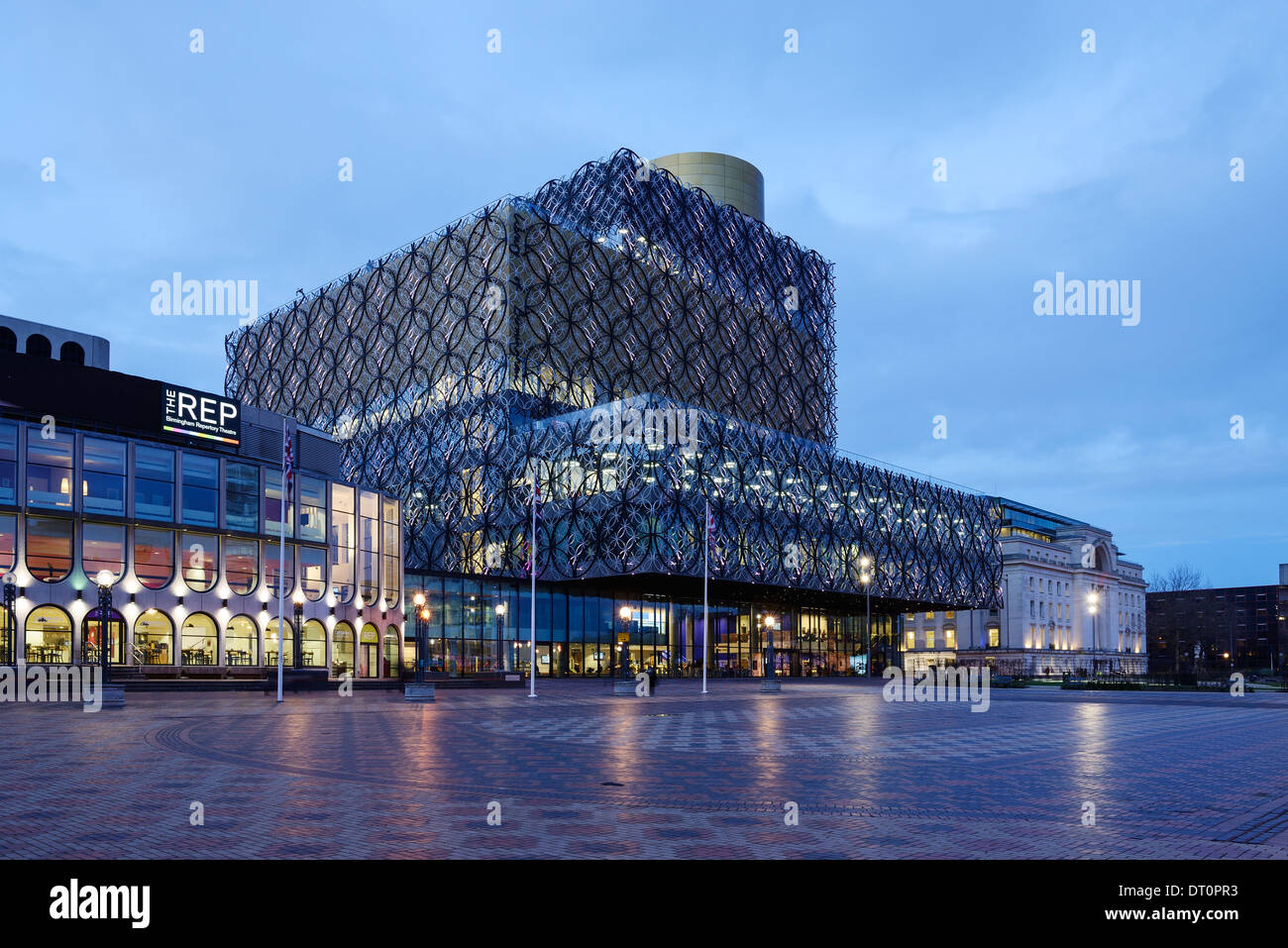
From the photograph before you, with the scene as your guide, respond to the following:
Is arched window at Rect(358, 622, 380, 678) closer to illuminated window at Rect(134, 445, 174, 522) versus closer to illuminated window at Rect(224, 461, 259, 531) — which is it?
illuminated window at Rect(224, 461, 259, 531)

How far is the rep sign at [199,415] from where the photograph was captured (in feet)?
222

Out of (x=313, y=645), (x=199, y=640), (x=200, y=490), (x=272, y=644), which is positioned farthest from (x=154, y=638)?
(x=313, y=645)

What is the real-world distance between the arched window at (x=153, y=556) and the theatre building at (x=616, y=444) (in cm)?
2340

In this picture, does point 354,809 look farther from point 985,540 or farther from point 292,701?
point 985,540

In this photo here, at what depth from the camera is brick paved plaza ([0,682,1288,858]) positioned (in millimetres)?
11516

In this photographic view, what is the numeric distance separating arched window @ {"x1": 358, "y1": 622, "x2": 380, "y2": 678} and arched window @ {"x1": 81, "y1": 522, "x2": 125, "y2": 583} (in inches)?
799

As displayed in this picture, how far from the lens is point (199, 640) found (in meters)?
64.6

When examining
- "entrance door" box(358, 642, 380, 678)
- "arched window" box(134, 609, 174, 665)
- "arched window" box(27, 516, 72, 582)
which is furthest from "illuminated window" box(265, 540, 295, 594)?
"arched window" box(27, 516, 72, 582)

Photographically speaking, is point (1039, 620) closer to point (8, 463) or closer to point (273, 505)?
point (273, 505)

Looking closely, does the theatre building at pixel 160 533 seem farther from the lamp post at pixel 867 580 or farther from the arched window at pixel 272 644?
the lamp post at pixel 867 580

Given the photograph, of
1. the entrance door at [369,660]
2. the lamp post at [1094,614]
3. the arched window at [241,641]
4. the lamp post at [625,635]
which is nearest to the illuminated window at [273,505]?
the arched window at [241,641]

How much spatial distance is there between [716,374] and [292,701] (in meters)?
77.7
